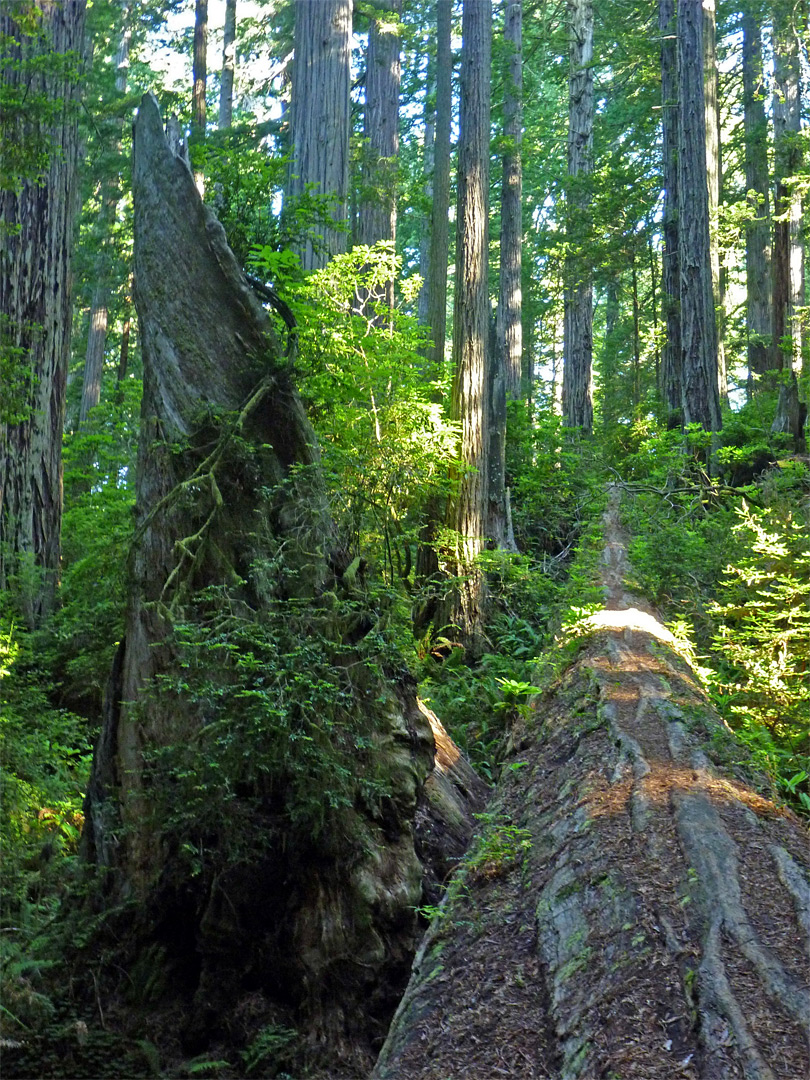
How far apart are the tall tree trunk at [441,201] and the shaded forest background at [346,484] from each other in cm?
7

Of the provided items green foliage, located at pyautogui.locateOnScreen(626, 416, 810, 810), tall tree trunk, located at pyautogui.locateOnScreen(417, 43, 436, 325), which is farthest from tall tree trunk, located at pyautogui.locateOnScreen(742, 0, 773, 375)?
green foliage, located at pyautogui.locateOnScreen(626, 416, 810, 810)

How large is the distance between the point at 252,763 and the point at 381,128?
15.9 metres

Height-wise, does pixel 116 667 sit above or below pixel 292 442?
below

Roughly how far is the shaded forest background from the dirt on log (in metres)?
0.60

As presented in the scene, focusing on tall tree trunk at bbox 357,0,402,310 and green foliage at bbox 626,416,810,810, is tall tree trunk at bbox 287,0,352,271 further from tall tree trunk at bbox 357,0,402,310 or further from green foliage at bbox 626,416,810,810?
green foliage at bbox 626,416,810,810

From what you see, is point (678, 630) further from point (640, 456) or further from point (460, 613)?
point (640, 456)

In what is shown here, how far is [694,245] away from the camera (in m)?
14.8

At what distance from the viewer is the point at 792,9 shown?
17625mm

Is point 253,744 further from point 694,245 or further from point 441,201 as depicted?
point 441,201

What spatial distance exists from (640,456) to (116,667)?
470 inches

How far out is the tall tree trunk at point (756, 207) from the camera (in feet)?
67.8

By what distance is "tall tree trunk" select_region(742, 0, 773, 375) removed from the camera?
67.8 feet

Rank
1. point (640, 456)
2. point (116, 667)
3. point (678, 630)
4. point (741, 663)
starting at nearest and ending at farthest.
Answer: point (116, 667) → point (741, 663) → point (678, 630) → point (640, 456)

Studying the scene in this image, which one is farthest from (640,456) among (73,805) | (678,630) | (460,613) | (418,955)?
(418,955)
